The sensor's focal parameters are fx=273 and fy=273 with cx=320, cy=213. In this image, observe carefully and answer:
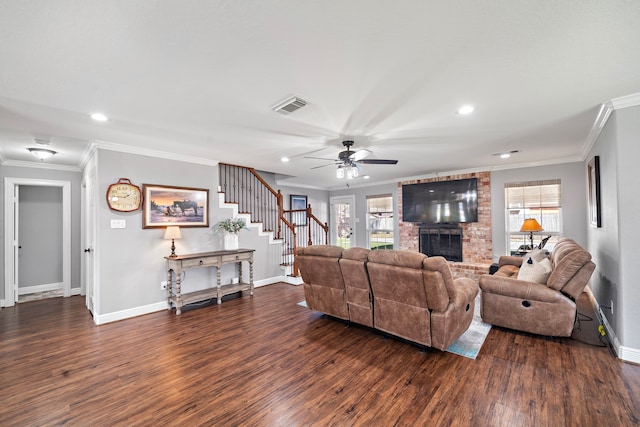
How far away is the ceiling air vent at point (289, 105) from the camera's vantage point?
254 cm

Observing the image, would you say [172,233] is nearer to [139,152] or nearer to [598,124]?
[139,152]

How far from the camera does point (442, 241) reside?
6.60 meters

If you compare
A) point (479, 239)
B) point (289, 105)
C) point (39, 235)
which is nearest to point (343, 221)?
point (479, 239)

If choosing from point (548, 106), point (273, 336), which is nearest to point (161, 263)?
point (273, 336)

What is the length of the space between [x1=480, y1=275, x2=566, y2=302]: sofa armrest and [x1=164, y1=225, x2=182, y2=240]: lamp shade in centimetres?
442

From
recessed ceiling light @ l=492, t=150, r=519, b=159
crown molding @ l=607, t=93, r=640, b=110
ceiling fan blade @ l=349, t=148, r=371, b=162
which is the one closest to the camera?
crown molding @ l=607, t=93, r=640, b=110

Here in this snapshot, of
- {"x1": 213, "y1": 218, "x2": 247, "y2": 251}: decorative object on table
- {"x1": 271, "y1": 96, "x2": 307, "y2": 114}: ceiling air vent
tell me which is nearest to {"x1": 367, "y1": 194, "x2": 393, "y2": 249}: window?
{"x1": 213, "y1": 218, "x2": 247, "y2": 251}: decorative object on table

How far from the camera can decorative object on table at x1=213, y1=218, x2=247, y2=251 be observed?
196 inches

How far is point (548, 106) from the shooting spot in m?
2.74

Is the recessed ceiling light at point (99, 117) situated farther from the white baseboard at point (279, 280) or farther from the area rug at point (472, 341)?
the area rug at point (472, 341)

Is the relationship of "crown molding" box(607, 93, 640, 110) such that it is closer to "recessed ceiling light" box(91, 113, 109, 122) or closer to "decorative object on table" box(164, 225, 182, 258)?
"recessed ceiling light" box(91, 113, 109, 122)

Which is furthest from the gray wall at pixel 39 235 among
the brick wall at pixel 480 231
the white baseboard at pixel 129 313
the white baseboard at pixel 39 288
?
the brick wall at pixel 480 231

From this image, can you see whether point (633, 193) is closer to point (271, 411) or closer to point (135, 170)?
point (271, 411)

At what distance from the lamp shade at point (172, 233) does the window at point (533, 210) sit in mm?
6343
